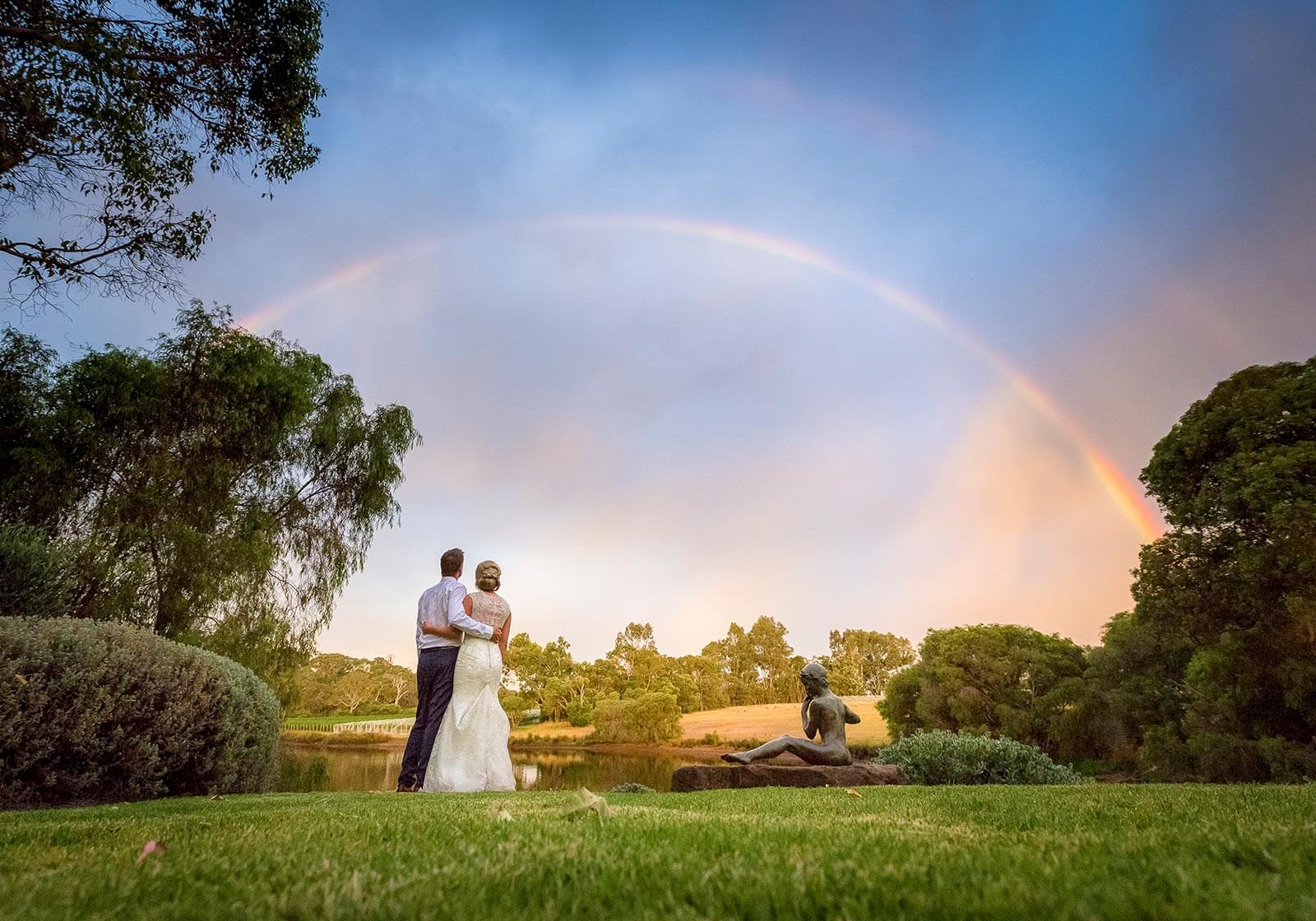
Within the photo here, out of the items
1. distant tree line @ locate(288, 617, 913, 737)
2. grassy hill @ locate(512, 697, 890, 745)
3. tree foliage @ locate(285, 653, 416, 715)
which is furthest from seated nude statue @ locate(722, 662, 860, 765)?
tree foliage @ locate(285, 653, 416, 715)

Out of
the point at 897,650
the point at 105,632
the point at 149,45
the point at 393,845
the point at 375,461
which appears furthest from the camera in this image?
the point at 897,650

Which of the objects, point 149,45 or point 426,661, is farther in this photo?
point 426,661

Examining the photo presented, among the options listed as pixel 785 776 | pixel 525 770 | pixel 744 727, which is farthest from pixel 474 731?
pixel 744 727

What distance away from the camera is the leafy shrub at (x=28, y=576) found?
28.2 ft

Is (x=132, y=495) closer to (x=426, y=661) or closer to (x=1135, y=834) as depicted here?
(x=426, y=661)

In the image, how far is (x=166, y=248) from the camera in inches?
361

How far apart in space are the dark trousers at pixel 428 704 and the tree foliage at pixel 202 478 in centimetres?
840

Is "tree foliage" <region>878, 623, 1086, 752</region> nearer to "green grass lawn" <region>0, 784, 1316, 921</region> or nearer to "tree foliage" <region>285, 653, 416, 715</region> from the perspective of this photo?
"green grass lawn" <region>0, 784, 1316, 921</region>

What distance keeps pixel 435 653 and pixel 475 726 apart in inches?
45.1

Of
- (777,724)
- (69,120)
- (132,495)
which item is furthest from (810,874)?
(777,724)

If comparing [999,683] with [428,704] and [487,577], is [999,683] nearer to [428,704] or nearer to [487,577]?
[487,577]

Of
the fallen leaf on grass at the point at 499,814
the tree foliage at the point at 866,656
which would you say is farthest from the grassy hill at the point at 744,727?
the fallen leaf on grass at the point at 499,814

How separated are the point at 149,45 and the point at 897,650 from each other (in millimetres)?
90401

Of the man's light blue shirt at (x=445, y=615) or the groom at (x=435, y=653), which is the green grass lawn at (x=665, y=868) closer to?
the man's light blue shirt at (x=445, y=615)
